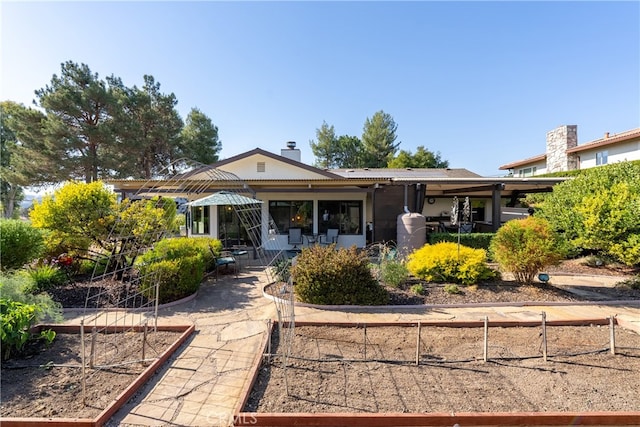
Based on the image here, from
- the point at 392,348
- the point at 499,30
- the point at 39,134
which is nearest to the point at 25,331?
the point at 392,348

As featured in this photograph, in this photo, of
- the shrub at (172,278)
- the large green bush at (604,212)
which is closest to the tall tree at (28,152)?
the shrub at (172,278)

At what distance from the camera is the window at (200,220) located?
1384 centimetres

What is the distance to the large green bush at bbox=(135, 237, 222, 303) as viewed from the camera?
19.7 feet

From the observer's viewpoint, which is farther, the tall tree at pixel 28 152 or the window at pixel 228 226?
the tall tree at pixel 28 152

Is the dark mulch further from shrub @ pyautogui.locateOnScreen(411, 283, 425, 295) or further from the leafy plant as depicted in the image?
the leafy plant

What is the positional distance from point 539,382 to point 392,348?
169 cm

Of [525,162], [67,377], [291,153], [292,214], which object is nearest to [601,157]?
[525,162]

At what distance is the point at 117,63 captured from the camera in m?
9.05

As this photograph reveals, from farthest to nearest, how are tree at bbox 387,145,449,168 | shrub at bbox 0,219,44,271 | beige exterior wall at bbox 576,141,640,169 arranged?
tree at bbox 387,145,449,168
beige exterior wall at bbox 576,141,640,169
shrub at bbox 0,219,44,271

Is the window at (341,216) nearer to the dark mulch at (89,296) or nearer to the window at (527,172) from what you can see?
the dark mulch at (89,296)

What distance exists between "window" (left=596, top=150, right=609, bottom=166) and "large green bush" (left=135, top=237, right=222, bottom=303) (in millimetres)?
24635

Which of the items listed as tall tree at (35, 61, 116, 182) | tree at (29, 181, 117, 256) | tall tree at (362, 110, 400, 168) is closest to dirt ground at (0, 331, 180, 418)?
tree at (29, 181, 117, 256)

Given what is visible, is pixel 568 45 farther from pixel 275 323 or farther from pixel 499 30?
pixel 275 323

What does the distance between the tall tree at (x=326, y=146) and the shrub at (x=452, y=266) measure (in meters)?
35.2
